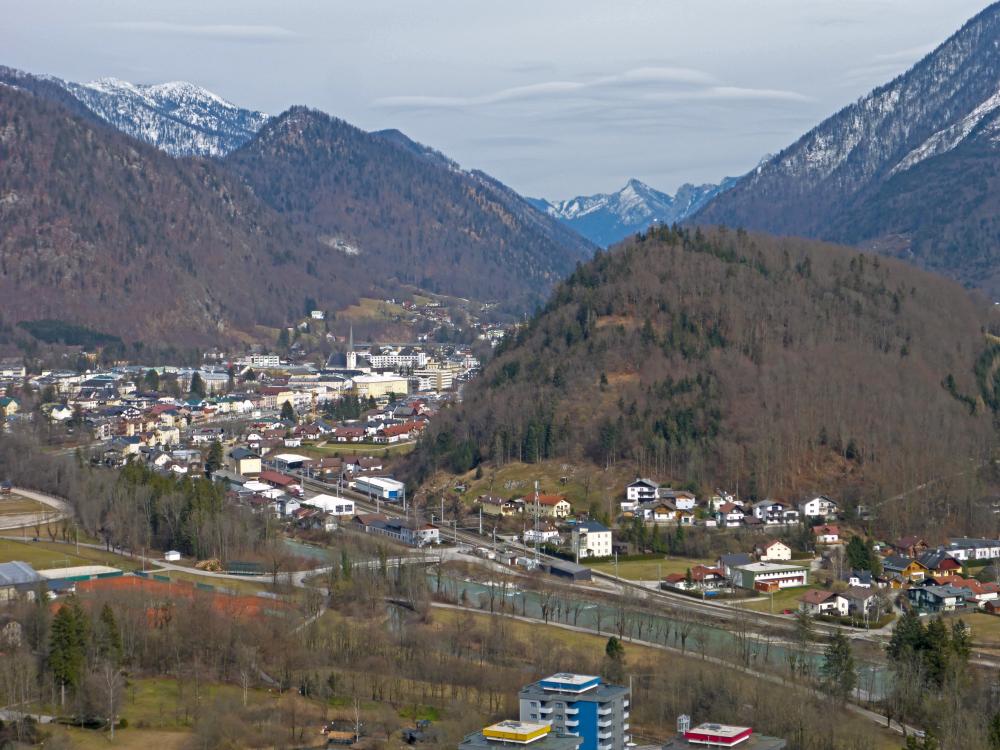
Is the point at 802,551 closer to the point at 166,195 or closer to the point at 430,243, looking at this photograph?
the point at 166,195

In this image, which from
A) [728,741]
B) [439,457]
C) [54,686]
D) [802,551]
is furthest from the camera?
[439,457]

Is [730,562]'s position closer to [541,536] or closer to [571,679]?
[541,536]

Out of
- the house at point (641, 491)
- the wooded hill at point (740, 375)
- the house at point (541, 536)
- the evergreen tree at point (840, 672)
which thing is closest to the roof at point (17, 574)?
the house at point (541, 536)

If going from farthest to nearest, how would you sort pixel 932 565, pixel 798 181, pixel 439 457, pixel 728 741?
pixel 798 181 < pixel 439 457 < pixel 932 565 < pixel 728 741

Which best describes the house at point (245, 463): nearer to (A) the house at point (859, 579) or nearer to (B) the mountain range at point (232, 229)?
(A) the house at point (859, 579)

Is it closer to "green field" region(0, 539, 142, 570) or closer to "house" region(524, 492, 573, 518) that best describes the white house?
"house" region(524, 492, 573, 518)

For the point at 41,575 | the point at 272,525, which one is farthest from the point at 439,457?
the point at 41,575

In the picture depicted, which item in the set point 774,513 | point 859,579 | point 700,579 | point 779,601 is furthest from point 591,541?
point 859,579

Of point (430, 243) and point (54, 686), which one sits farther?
point (430, 243)
